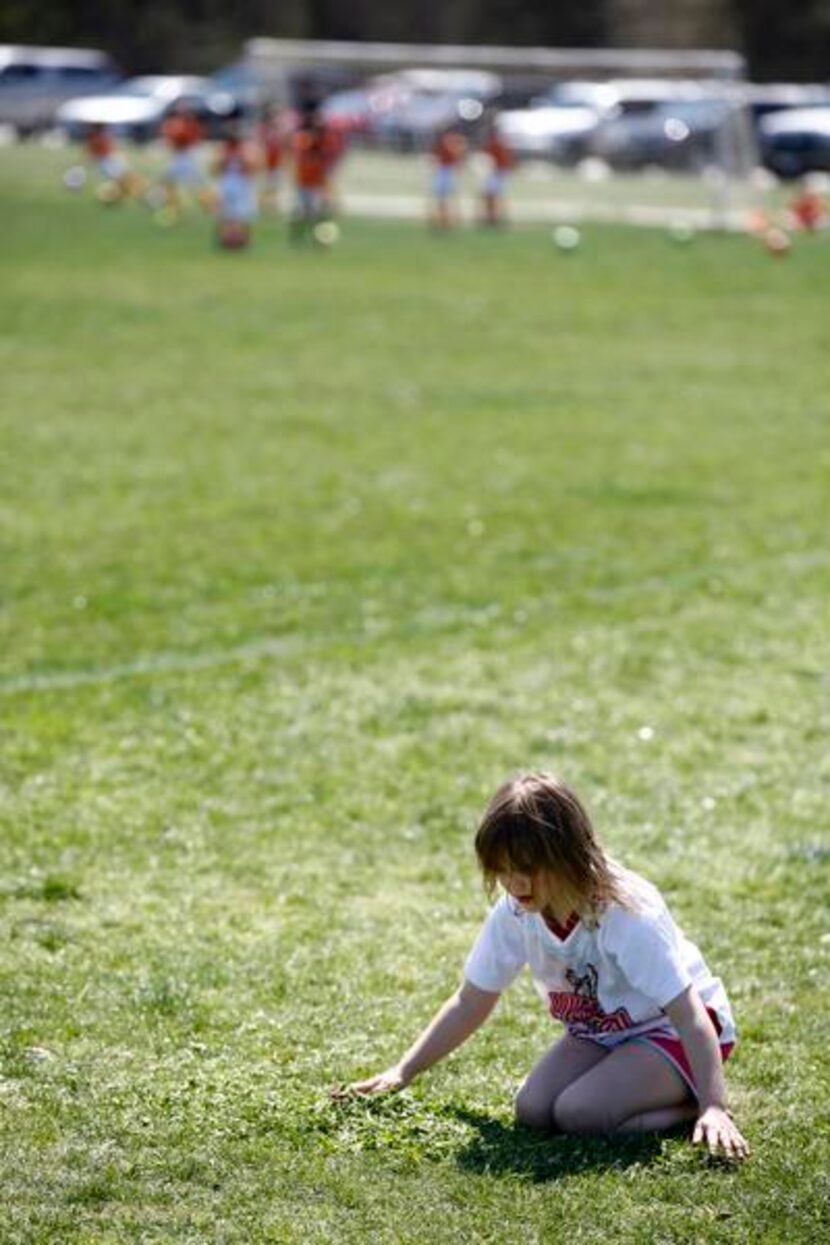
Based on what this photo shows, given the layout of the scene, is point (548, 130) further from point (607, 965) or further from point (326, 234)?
point (607, 965)

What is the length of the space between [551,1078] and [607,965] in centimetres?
30

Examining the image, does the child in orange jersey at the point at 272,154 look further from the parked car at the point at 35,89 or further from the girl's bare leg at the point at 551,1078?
the girl's bare leg at the point at 551,1078

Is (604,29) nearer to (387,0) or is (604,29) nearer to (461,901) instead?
(387,0)

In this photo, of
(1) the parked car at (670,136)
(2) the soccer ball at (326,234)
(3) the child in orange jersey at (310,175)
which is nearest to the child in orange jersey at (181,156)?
(3) the child in orange jersey at (310,175)

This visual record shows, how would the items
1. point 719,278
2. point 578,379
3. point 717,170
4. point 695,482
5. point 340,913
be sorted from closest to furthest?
point 340,913 → point 695,482 → point 578,379 → point 719,278 → point 717,170

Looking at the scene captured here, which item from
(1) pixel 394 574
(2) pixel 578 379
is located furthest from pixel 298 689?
(2) pixel 578 379

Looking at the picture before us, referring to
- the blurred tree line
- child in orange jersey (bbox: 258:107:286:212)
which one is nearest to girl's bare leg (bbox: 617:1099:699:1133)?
child in orange jersey (bbox: 258:107:286:212)

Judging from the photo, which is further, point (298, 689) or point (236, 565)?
point (236, 565)

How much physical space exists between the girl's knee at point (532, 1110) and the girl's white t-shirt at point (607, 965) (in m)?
0.18

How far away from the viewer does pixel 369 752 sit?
812 centimetres

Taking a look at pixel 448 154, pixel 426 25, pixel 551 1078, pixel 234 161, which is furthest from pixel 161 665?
pixel 426 25

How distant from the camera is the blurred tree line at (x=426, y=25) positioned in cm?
5994

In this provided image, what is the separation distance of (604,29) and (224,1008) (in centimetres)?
5813

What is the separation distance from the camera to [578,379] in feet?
59.3
